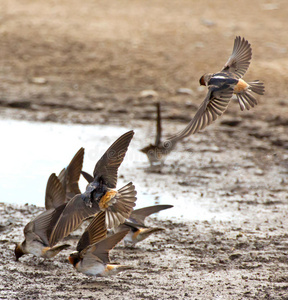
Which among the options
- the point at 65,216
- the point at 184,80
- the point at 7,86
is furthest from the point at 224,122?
the point at 65,216

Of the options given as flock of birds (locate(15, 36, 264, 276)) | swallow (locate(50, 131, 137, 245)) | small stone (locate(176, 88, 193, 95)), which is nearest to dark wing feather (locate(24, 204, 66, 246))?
flock of birds (locate(15, 36, 264, 276))

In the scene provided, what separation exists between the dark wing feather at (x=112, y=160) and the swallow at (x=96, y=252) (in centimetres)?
26

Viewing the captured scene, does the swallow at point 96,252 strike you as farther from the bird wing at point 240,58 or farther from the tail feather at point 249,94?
the bird wing at point 240,58

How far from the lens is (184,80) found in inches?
407

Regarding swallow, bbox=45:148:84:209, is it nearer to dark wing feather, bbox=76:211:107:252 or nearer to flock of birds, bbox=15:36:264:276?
flock of birds, bbox=15:36:264:276

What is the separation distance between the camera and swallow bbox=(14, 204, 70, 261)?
4949 millimetres

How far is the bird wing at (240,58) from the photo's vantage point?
203 inches

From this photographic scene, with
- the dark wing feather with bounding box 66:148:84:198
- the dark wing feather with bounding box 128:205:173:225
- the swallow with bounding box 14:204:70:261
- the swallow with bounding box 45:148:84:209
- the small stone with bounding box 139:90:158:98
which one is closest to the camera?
the swallow with bounding box 14:204:70:261

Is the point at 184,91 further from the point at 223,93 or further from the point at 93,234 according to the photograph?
the point at 93,234

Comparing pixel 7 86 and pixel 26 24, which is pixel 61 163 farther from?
pixel 26 24

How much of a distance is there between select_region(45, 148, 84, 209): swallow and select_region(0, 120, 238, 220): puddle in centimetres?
81

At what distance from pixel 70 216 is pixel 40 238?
44 centimetres

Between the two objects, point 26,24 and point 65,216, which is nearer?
point 65,216

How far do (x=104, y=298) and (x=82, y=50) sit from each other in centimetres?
752
